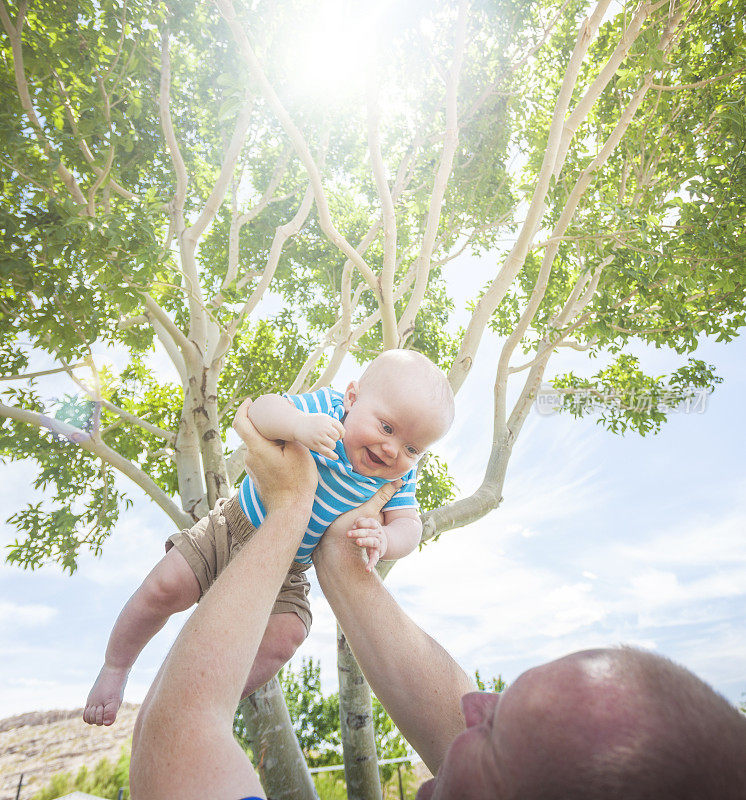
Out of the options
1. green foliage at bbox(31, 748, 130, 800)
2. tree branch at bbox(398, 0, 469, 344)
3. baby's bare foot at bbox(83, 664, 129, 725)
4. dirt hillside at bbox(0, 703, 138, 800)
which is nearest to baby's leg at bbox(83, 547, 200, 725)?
baby's bare foot at bbox(83, 664, 129, 725)

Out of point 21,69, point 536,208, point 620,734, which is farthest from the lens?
point 536,208

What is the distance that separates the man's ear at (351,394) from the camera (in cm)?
225

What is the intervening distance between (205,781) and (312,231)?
938 cm

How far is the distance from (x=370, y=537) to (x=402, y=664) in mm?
343

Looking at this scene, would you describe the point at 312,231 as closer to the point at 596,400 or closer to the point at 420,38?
→ the point at 420,38

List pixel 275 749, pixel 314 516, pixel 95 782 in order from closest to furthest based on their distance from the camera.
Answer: pixel 314 516
pixel 275 749
pixel 95 782

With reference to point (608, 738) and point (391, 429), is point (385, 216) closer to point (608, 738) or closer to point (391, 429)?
point (391, 429)

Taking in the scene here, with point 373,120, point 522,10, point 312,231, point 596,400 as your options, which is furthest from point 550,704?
point 312,231

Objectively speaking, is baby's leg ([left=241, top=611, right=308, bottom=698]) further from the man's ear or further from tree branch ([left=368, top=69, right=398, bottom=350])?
tree branch ([left=368, top=69, right=398, bottom=350])

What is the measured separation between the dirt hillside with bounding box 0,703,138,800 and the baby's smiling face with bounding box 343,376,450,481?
379 inches

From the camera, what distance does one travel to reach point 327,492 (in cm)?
198

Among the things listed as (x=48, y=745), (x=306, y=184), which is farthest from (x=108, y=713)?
(x=48, y=745)

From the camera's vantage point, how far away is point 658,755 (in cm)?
60

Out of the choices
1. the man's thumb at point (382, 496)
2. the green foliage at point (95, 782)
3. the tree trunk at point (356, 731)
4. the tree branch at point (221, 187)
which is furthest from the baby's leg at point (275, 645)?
the green foliage at point (95, 782)
